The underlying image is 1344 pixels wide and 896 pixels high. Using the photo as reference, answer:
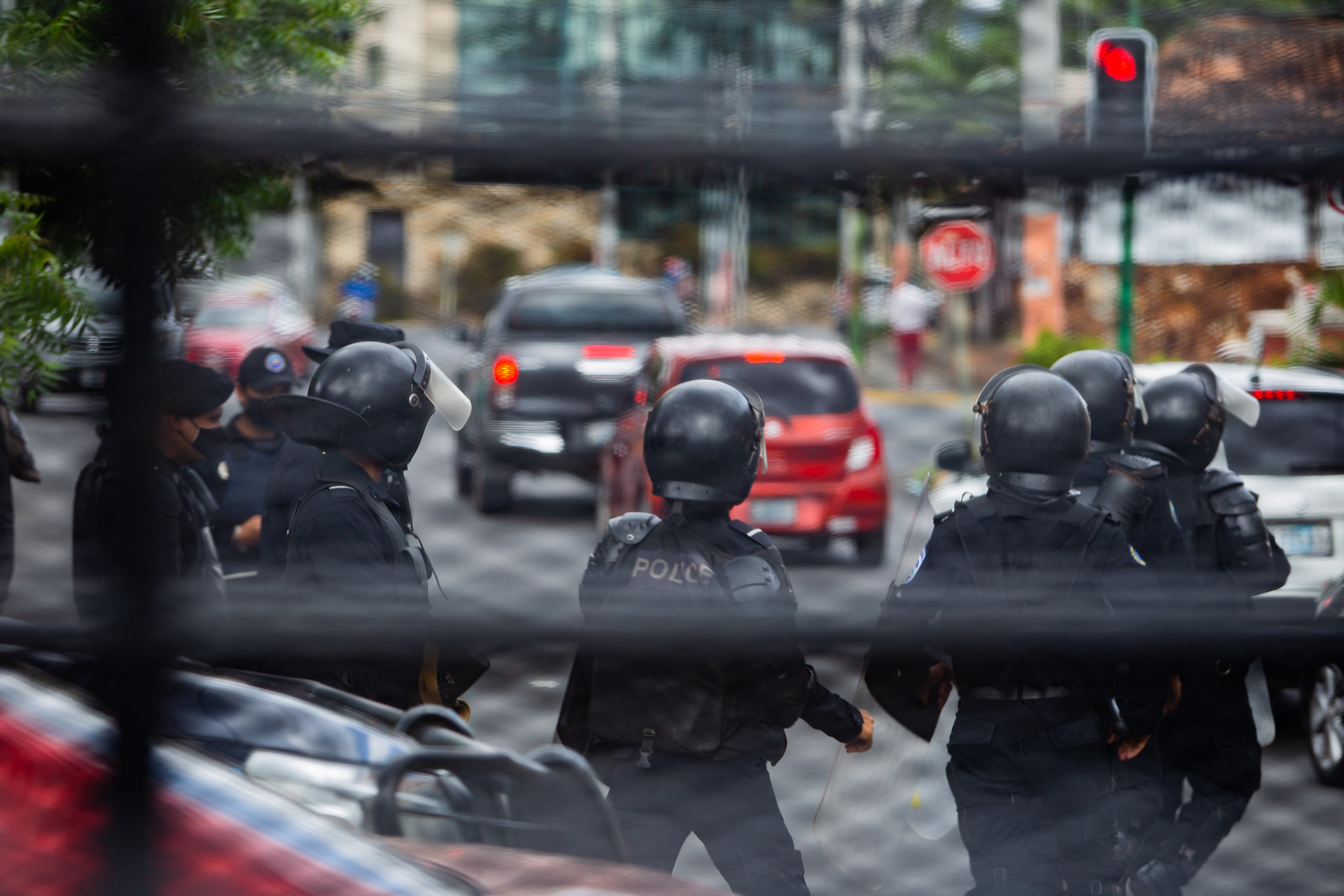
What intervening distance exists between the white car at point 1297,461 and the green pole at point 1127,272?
2.21m

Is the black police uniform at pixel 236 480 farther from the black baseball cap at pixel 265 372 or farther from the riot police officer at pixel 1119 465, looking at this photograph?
the riot police officer at pixel 1119 465

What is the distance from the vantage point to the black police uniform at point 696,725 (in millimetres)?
2195

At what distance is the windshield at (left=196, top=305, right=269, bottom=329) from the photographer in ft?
5.66

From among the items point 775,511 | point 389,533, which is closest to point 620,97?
point 389,533

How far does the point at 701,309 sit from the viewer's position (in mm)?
1440

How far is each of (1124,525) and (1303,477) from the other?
2.12 meters

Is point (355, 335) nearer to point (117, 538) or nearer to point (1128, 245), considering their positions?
point (117, 538)

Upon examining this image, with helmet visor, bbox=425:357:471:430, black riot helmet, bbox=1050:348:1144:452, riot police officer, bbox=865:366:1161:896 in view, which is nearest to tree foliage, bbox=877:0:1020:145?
riot police officer, bbox=865:366:1161:896

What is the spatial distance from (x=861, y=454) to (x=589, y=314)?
4.97ft

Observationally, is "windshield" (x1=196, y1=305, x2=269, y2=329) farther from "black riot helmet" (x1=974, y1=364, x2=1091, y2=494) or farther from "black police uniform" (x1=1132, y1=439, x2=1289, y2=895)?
"black police uniform" (x1=1132, y1=439, x2=1289, y2=895)

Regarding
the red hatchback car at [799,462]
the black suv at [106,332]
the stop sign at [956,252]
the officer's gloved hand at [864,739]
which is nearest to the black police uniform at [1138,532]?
the officer's gloved hand at [864,739]

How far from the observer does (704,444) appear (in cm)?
263

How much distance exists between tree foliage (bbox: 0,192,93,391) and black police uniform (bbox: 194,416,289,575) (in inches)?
52.2

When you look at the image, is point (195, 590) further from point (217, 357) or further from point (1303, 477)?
point (1303, 477)
